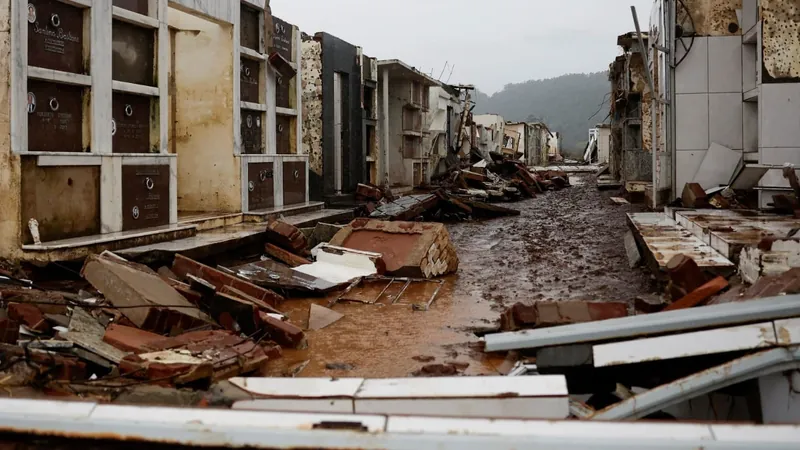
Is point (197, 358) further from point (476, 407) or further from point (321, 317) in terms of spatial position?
point (476, 407)

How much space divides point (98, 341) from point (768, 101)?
8.44 meters

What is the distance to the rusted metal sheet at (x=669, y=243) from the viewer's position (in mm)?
6199

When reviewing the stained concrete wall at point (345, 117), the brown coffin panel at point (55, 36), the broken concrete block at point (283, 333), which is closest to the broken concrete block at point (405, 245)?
the broken concrete block at point (283, 333)

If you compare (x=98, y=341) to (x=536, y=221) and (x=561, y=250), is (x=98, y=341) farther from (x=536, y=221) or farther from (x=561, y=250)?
(x=536, y=221)

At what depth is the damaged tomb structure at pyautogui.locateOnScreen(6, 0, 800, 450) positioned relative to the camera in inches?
117

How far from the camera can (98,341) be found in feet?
15.0

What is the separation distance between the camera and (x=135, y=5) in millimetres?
7875

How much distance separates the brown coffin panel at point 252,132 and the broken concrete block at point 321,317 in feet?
16.2

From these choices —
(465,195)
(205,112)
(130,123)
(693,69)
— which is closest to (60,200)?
(130,123)

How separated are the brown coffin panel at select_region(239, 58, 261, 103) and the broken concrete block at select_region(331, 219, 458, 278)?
3050 mm

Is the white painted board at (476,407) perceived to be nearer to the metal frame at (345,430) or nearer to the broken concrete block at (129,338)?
the metal frame at (345,430)

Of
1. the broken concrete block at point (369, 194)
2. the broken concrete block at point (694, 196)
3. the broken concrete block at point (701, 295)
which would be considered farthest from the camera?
the broken concrete block at point (369, 194)

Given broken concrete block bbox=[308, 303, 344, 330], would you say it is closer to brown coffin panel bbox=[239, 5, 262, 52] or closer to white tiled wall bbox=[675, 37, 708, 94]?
brown coffin panel bbox=[239, 5, 262, 52]

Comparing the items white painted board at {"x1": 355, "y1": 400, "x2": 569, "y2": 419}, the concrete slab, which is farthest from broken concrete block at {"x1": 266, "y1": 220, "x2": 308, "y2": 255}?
white painted board at {"x1": 355, "y1": 400, "x2": 569, "y2": 419}
